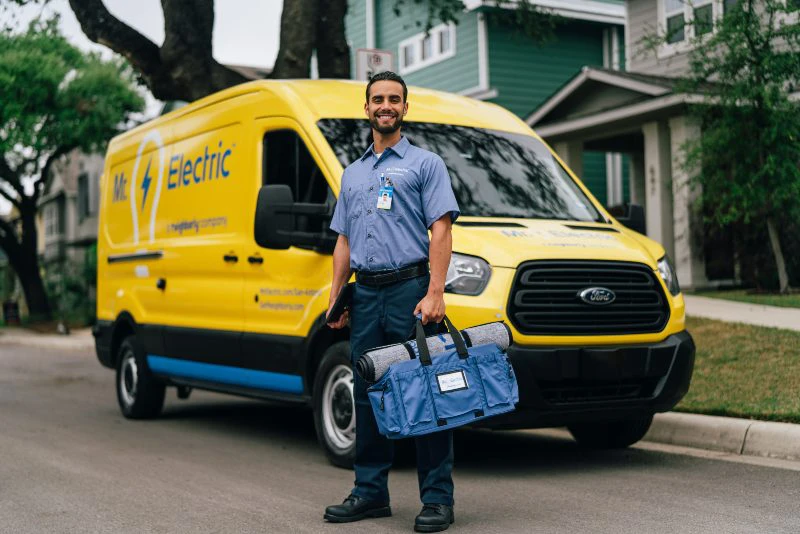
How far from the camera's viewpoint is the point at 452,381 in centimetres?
502

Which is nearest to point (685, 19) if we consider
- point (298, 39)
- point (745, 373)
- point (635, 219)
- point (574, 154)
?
point (574, 154)

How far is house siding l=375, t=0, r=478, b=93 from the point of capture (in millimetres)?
25031

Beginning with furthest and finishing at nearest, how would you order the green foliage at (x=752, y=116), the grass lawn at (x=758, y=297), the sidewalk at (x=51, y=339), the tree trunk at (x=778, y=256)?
the sidewalk at (x=51, y=339) → the tree trunk at (x=778, y=256) → the green foliage at (x=752, y=116) → the grass lawn at (x=758, y=297)

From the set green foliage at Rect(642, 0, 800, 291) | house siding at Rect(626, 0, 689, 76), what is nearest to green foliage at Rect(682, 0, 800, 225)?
green foliage at Rect(642, 0, 800, 291)

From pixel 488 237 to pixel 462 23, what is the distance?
19550mm

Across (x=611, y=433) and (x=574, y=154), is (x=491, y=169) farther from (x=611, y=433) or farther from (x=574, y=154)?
(x=574, y=154)

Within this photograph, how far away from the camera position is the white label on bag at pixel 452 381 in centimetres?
500

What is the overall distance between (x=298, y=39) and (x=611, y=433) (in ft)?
24.0

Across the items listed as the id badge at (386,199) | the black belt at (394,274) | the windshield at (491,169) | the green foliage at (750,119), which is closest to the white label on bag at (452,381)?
the black belt at (394,274)

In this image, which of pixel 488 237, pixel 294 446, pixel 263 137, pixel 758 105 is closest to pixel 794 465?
pixel 488 237

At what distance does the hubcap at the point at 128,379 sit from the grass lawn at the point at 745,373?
16.3 ft

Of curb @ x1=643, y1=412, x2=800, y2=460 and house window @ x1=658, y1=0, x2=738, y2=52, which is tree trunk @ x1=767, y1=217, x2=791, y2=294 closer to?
house window @ x1=658, y1=0, x2=738, y2=52

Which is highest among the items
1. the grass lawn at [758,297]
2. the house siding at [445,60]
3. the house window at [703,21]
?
the house siding at [445,60]

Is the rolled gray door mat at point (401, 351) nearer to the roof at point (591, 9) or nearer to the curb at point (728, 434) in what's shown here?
the curb at point (728, 434)
